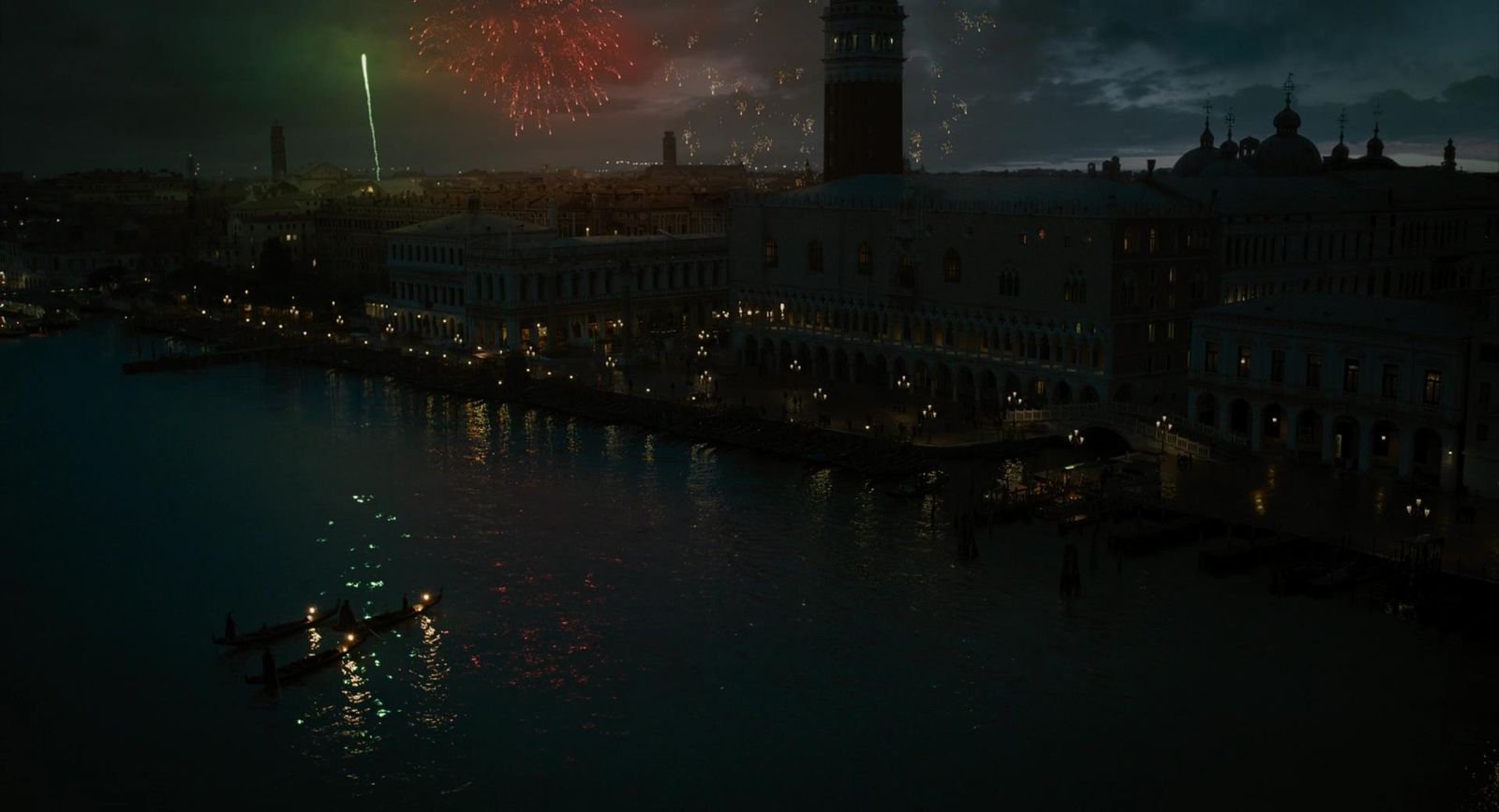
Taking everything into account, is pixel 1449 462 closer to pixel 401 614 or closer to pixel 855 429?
pixel 855 429

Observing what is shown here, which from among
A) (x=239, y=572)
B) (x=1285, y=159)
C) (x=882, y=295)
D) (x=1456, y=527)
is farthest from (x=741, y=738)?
(x=1285, y=159)

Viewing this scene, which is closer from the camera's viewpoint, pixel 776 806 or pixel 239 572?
pixel 776 806

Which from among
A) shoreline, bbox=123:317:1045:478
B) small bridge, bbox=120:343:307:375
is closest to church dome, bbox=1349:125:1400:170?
shoreline, bbox=123:317:1045:478

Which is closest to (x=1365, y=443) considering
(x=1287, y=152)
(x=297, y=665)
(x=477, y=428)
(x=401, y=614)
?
(x=401, y=614)

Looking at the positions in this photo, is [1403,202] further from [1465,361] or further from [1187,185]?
[1465,361]

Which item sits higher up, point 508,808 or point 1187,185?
point 1187,185

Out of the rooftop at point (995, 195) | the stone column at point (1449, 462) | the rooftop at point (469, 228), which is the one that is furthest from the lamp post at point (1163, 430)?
the rooftop at point (469, 228)

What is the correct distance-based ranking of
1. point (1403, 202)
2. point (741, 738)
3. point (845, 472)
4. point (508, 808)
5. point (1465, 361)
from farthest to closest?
point (1403, 202), point (845, 472), point (1465, 361), point (741, 738), point (508, 808)

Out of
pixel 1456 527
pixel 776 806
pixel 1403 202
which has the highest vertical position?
pixel 1403 202

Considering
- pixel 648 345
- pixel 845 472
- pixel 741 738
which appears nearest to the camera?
pixel 741 738
